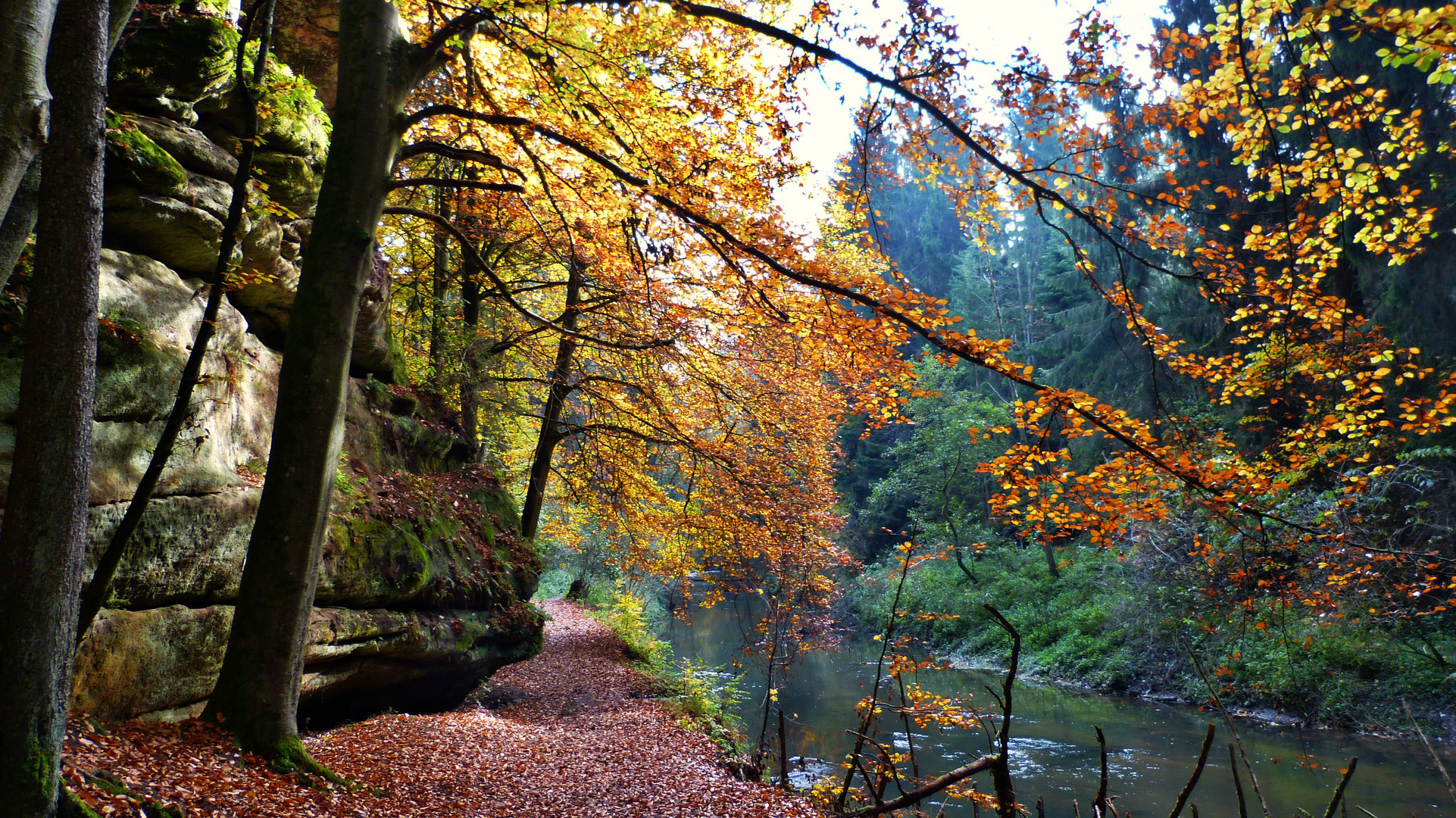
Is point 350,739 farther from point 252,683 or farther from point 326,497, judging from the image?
point 326,497

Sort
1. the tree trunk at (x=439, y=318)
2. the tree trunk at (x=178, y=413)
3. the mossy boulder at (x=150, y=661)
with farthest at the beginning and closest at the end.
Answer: the tree trunk at (x=439, y=318) → the mossy boulder at (x=150, y=661) → the tree trunk at (x=178, y=413)

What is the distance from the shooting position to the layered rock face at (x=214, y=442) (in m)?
4.54

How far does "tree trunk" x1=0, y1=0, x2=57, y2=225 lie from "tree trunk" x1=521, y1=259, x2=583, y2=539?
27.7 feet

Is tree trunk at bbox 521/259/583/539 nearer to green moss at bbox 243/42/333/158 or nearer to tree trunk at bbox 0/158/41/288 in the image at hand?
green moss at bbox 243/42/333/158

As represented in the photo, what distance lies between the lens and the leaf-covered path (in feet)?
12.1

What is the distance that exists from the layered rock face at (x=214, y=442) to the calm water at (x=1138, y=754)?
20.4 ft

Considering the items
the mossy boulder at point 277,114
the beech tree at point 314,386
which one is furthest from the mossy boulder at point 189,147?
the beech tree at point 314,386

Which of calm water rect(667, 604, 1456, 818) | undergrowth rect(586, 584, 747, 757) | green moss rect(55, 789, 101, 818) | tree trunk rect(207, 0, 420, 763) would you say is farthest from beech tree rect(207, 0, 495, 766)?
calm water rect(667, 604, 1456, 818)

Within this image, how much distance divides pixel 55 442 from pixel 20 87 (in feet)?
4.17

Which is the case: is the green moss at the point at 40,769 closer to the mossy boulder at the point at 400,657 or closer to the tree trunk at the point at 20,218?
the tree trunk at the point at 20,218

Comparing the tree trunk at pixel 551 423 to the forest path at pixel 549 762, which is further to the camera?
the tree trunk at pixel 551 423

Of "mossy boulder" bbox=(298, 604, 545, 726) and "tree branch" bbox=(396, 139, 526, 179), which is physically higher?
"tree branch" bbox=(396, 139, 526, 179)

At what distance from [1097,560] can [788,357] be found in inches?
565

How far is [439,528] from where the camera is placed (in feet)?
28.0
